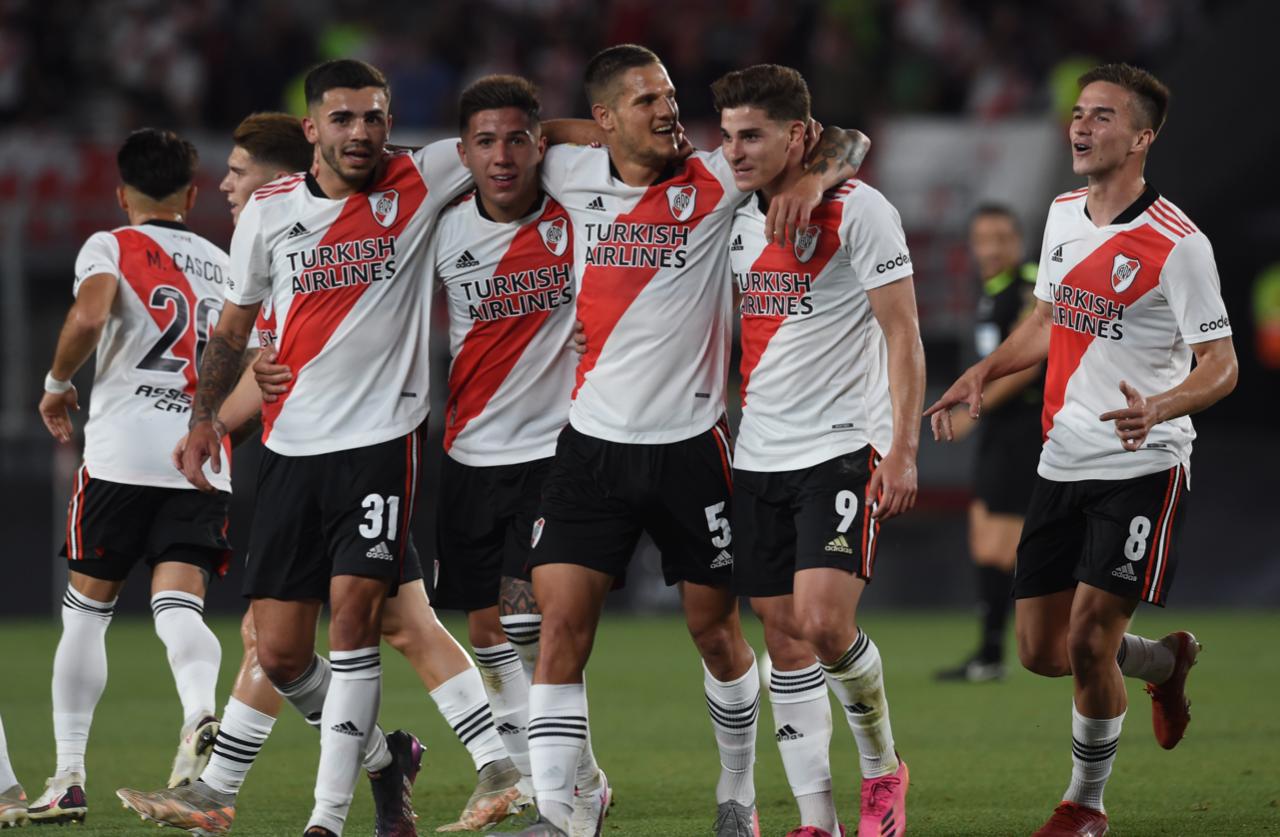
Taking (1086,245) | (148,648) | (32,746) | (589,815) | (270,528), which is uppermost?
(1086,245)

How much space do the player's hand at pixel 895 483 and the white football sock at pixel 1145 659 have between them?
1.40 m

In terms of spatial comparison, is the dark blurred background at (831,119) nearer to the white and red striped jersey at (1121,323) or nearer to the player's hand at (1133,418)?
the white and red striped jersey at (1121,323)

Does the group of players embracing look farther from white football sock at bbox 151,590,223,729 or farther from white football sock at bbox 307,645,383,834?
white football sock at bbox 151,590,223,729

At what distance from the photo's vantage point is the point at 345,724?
5.47 metres

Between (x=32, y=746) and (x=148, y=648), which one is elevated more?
(x=32, y=746)

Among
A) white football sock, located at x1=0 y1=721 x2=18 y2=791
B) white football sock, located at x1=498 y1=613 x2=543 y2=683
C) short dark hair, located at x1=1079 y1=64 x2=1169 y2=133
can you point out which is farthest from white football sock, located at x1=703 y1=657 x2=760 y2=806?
white football sock, located at x1=0 y1=721 x2=18 y2=791

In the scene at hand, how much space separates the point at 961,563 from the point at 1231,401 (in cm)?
325

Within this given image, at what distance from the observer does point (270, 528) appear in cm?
566

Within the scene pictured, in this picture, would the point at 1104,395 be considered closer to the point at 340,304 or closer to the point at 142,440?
the point at 340,304

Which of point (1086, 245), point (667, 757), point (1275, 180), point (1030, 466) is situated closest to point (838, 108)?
point (1275, 180)

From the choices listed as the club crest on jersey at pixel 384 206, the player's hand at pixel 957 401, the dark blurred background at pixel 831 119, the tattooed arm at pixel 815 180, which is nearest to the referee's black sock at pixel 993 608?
the player's hand at pixel 957 401

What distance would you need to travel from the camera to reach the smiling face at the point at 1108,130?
578 cm

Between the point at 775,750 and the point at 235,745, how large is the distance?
3.05m

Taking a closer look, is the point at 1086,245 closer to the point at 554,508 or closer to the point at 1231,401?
the point at 554,508
